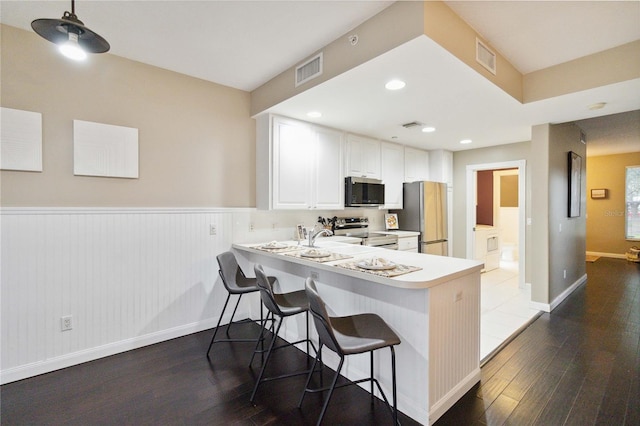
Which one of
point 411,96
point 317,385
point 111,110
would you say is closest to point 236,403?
point 317,385

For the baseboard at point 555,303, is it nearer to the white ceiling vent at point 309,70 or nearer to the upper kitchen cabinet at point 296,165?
the upper kitchen cabinet at point 296,165

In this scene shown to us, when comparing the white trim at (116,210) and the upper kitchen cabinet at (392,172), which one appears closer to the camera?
the white trim at (116,210)

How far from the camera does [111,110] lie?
2.78m

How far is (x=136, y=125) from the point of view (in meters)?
2.91

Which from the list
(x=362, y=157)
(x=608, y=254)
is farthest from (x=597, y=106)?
(x=608, y=254)

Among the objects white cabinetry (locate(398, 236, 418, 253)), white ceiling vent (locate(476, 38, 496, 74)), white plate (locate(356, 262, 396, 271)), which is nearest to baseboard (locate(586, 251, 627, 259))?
white cabinetry (locate(398, 236, 418, 253))

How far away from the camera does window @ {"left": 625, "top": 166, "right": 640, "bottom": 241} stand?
7203mm

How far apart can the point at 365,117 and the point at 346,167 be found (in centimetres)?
86

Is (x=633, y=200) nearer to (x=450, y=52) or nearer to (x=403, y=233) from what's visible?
(x=403, y=233)

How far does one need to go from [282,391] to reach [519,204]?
470 centimetres

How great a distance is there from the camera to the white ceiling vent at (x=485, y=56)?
95.6 inches

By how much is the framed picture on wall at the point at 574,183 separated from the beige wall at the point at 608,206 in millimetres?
3813

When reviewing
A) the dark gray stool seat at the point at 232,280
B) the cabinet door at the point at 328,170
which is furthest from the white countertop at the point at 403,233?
the dark gray stool seat at the point at 232,280

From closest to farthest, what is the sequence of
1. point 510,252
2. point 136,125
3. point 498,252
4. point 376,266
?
point 376,266 < point 136,125 < point 498,252 < point 510,252
